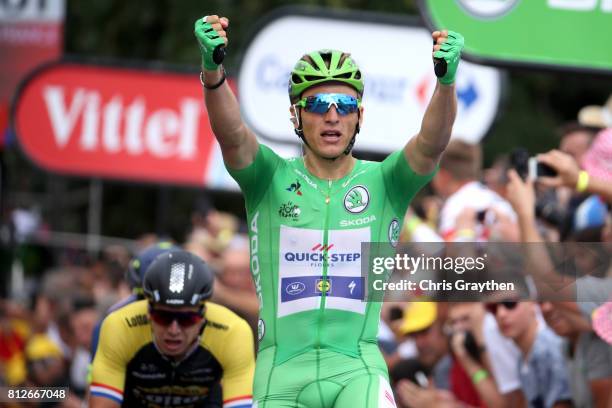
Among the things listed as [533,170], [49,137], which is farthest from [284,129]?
[49,137]

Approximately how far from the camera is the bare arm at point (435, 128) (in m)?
6.37

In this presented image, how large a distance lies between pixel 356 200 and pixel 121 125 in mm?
12015

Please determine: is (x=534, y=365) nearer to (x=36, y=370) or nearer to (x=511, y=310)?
(x=511, y=310)

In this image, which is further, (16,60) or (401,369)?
(16,60)

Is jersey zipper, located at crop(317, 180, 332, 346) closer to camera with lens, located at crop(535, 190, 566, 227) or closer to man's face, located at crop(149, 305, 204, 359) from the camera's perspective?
man's face, located at crop(149, 305, 204, 359)

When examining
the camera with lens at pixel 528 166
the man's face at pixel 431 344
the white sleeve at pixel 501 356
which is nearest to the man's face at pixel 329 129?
the camera with lens at pixel 528 166

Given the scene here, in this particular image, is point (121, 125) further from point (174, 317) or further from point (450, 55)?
point (450, 55)

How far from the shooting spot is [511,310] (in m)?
8.48

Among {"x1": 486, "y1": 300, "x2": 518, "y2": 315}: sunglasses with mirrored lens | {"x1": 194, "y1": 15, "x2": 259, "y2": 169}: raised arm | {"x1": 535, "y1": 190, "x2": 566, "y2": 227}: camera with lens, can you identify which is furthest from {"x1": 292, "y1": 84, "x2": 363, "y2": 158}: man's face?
{"x1": 535, "y1": 190, "x2": 566, "y2": 227}: camera with lens

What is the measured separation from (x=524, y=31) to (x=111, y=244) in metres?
13.7

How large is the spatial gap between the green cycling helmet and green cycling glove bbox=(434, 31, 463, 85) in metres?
0.56

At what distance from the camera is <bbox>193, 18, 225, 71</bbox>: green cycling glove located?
20.9 feet

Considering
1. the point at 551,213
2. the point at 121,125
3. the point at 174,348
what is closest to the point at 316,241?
the point at 174,348

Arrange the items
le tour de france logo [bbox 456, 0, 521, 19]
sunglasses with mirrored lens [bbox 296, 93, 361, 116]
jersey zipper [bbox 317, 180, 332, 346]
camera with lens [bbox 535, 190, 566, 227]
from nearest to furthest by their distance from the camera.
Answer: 1. jersey zipper [bbox 317, 180, 332, 346]
2. sunglasses with mirrored lens [bbox 296, 93, 361, 116]
3. le tour de france logo [bbox 456, 0, 521, 19]
4. camera with lens [bbox 535, 190, 566, 227]
